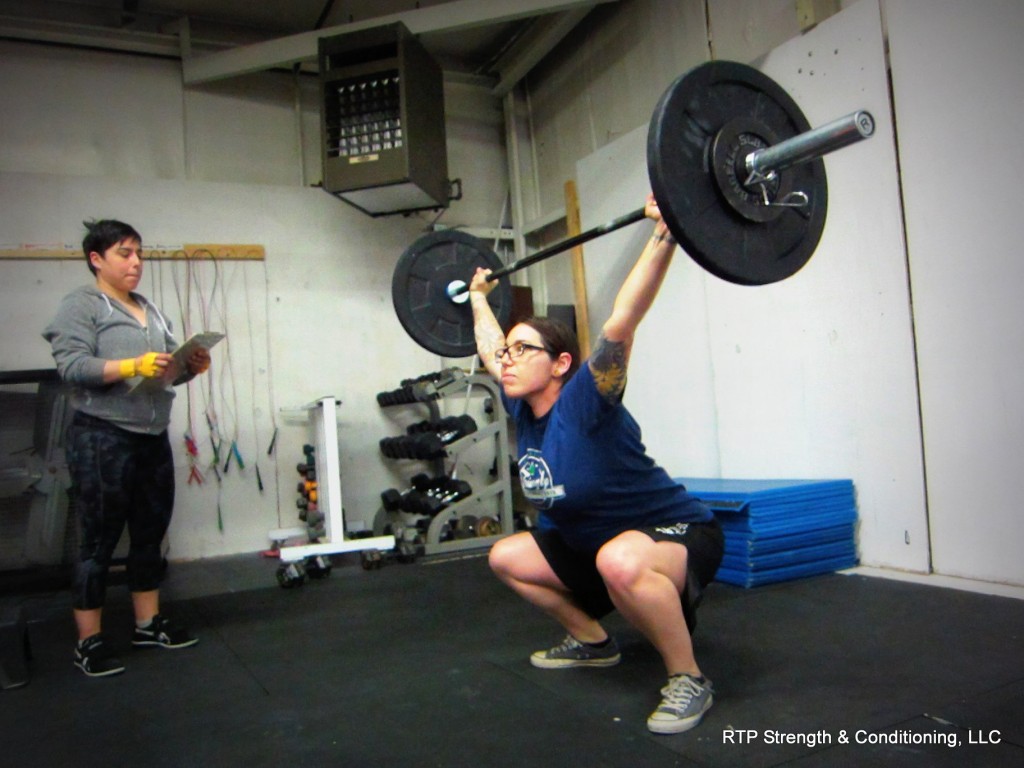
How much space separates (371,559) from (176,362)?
1.59m

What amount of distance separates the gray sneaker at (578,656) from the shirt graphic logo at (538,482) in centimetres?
42

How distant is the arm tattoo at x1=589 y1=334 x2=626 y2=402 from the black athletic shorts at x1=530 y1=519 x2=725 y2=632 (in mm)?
300

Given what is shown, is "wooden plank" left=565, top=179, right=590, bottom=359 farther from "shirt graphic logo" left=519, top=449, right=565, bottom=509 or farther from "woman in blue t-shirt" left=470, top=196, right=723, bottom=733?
"shirt graphic logo" left=519, top=449, right=565, bottom=509

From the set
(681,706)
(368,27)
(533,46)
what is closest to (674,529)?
(681,706)

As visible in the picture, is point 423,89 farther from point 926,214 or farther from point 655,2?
→ point 926,214

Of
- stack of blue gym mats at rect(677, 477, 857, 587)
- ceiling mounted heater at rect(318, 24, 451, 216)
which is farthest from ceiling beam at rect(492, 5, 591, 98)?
stack of blue gym mats at rect(677, 477, 857, 587)

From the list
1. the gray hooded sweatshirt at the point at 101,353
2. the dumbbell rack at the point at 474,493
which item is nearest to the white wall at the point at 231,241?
the dumbbell rack at the point at 474,493

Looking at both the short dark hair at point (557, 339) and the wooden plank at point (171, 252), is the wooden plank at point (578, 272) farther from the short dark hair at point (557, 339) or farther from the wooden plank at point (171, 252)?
the short dark hair at point (557, 339)

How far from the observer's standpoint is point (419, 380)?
3998mm

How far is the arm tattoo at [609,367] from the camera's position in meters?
1.40

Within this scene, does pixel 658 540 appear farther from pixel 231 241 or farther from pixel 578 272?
pixel 231 241

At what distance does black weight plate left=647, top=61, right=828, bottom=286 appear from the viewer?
4.30 ft

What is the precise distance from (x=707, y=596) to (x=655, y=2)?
278 cm

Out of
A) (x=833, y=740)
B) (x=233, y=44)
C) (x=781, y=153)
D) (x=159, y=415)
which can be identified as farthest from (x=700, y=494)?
(x=233, y=44)
